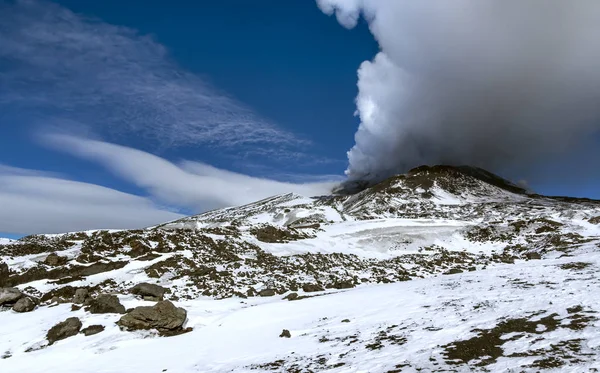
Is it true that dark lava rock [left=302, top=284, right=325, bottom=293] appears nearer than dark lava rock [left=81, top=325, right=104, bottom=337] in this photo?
No

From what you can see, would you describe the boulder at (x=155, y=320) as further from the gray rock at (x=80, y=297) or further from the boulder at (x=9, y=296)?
the boulder at (x=9, y=296)

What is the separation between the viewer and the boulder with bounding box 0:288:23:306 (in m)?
23.3

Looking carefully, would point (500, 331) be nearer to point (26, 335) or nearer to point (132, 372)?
point (132, 372)

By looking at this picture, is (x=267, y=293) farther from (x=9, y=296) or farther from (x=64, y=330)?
(x=9, y=296)

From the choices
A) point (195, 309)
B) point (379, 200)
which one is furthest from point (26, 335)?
point (379, 200)

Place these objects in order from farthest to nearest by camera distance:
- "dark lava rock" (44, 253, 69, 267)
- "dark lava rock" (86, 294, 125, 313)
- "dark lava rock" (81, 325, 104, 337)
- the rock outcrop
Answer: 1. "dark lava rock" (44, 253, 69, 267)
2. the rock outcrop
3. "dark lava rock" (86, 294, 125, 313)
4. "dark lava rock" (81, 325, 104, 337)

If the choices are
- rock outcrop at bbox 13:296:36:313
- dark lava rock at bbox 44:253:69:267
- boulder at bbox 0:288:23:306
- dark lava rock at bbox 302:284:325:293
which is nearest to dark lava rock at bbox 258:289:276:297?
dark lava rock at bbox 302:284:325:293

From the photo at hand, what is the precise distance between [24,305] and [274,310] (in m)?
15.7

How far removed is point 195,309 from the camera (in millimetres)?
23094

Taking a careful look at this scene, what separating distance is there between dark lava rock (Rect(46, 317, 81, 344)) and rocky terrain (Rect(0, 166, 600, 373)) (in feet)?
0.23

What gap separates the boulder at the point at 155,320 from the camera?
19.2 metres

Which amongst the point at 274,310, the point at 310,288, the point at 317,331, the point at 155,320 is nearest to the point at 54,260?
the point at 155,320

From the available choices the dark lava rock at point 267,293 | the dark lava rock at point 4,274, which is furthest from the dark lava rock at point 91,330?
the dark lava rock at point 4,274

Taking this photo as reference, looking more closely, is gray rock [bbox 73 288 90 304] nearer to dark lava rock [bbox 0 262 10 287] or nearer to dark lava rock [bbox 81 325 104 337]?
dark lava rock [bbox 81 325 104 337]
